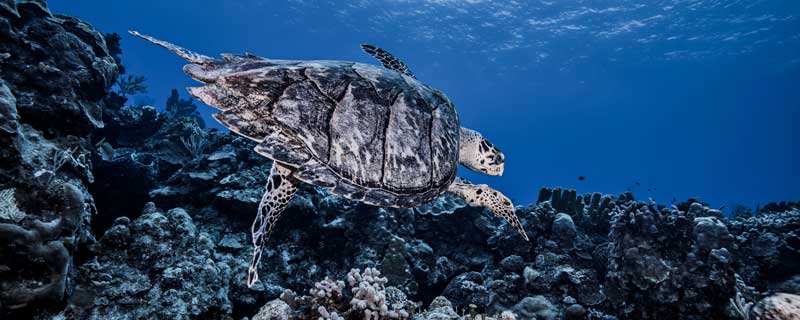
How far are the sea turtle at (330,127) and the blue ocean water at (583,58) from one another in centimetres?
2865

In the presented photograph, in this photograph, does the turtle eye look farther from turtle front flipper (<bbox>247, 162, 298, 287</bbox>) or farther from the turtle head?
turtle front flipper (<bbox>247, 162, 298, 287</bbox>)

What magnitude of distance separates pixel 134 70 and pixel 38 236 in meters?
115

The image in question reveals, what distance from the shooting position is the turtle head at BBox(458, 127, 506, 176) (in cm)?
486

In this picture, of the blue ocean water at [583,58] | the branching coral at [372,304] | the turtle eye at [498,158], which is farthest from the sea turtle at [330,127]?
the blue ocean water at [583,58]

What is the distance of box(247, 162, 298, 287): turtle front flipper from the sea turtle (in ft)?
0.03

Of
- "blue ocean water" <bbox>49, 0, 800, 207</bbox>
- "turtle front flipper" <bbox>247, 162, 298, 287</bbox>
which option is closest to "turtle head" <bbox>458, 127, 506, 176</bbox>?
"turtle front flipper" <bbox>247, 162, 298, 287</bbox>

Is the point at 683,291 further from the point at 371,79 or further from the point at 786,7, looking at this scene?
the point at 786,7

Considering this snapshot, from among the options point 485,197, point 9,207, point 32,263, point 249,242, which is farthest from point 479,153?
point 9,207

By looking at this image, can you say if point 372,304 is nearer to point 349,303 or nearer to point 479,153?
point 349,303

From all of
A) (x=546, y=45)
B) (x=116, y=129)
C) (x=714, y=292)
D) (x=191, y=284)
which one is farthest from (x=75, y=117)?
(x=546, y=45)

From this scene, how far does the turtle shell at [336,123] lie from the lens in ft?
9.97

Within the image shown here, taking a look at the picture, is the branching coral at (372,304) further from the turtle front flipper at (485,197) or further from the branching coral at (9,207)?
the branching coral at (9,207)

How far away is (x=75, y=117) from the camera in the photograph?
4699 mm

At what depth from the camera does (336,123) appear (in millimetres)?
3178
